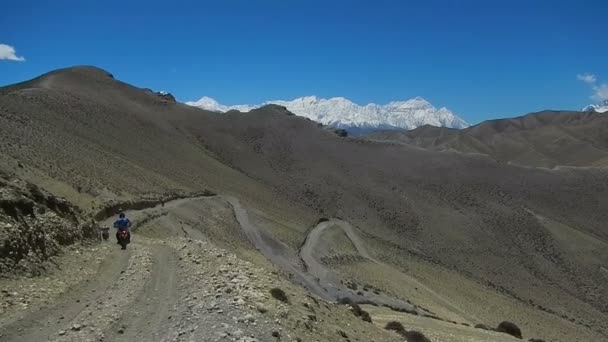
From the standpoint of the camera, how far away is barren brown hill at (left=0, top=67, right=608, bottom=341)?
57.6 metres

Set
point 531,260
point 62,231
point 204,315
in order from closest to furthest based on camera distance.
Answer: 1. point 204,315
2. point 62,231
3. point 531,260

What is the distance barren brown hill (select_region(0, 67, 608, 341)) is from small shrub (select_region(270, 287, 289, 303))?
2729cm

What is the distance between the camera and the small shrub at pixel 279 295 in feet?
47.4

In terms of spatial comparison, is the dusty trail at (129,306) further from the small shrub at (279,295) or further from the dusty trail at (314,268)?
the dusty trail at (314,268)

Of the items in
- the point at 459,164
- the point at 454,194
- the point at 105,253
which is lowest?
the point at 105,253

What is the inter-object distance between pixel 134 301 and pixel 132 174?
174 ft

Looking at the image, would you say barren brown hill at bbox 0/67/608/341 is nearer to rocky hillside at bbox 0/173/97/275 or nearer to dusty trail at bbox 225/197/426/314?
dusty trail at bbox 225/197/426/314

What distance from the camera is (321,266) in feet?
190

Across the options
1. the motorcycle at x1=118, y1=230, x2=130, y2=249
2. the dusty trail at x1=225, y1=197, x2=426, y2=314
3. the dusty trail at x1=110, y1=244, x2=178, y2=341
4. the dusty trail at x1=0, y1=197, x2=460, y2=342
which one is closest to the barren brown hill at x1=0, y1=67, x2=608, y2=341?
the dusty trail at x1=225, y1=197, x2=426, y2=314

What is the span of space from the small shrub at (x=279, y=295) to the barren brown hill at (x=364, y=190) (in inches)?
1074

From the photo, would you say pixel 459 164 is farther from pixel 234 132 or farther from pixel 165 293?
pixel 165 293

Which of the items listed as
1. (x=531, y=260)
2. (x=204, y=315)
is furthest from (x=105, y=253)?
(x=531, y=260)

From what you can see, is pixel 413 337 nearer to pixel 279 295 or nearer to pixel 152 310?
pixel 279 295

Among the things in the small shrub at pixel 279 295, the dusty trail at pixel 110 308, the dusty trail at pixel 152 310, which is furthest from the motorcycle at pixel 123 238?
the small shrub at pixel 279 295
